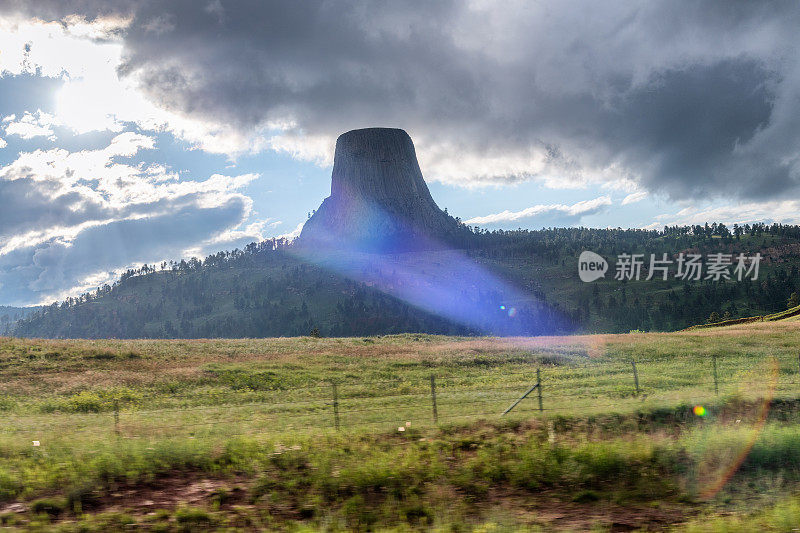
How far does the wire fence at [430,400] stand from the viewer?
1958cm

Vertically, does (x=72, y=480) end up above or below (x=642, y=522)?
above

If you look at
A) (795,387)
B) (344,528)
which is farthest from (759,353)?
(344,528)

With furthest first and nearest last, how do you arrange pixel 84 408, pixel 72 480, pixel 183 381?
1. pixel 183 381
2. pixel 84 408
3. pixel 72 480

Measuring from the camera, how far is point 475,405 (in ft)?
81.5

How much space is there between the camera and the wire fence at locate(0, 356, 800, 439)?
19.6 meters

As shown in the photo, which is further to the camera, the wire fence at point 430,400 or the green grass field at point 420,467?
the wire fence at point 430,400

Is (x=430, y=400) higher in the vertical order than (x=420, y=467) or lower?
lower

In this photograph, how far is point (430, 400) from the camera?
87.9 feet

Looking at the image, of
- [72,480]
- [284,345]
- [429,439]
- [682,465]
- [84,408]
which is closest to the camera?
[72,480]

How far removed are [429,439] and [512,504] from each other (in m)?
5.11

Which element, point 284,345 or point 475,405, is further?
point 284,345

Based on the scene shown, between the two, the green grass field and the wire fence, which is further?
the wire fence

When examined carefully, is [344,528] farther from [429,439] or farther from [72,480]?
[429,439]

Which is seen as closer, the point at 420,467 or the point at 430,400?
the point at 420,467
